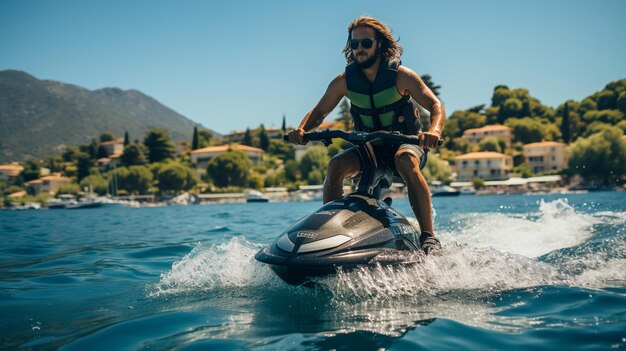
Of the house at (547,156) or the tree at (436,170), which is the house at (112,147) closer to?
the tree at (436,170)

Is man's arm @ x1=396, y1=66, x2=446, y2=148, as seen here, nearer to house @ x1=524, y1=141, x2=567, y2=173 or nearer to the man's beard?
the man's beard

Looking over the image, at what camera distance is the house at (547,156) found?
94000 mm

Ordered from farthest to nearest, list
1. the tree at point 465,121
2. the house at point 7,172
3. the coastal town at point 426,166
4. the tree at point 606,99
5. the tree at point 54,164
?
the house at point 7,172
the tree at point 54,164
the tree at point 465,121
the tree at point 606,99
the coastal town at point 426,166

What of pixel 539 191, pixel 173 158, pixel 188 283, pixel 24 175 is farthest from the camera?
pixel 24 175

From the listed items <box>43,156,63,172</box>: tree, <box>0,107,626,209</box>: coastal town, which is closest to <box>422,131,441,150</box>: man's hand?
<box>0,107,626,209</box>: coastal town

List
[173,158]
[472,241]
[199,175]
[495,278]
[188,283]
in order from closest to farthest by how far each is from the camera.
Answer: [495,278], [188,283], [472,241], [199,175], [173,158]

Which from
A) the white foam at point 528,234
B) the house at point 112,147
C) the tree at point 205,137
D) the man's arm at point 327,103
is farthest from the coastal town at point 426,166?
the man's arm at point 327,103

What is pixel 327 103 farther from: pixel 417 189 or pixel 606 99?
pixel 606 99

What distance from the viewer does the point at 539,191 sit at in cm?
7738

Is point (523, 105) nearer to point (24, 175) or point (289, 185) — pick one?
point (289, 185)

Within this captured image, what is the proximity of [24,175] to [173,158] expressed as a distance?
38.8 meters

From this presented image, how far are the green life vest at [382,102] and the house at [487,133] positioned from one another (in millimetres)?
112741

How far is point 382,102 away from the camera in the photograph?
202 inches

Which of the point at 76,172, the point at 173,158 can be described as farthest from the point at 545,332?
the point at 76,172
